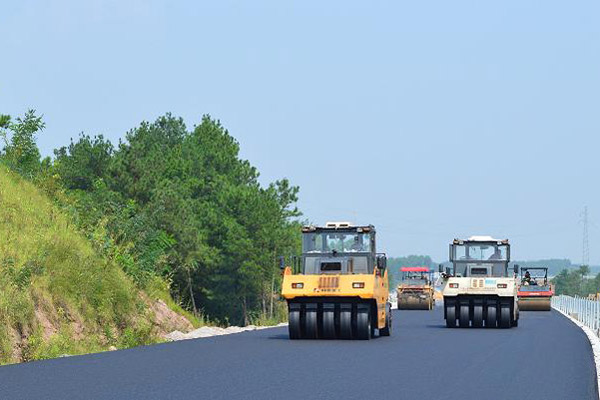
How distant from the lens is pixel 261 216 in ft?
268

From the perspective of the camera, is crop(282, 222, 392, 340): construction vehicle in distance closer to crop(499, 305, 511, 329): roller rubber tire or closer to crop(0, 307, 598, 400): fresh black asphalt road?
crop(0, 307, 598, 400): fresh black asphalt road

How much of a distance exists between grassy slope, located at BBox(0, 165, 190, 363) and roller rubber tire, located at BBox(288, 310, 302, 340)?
11.4ft

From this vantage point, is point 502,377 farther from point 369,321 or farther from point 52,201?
point 52,201

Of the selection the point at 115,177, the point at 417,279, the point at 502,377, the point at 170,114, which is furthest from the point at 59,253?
the point at 170,114

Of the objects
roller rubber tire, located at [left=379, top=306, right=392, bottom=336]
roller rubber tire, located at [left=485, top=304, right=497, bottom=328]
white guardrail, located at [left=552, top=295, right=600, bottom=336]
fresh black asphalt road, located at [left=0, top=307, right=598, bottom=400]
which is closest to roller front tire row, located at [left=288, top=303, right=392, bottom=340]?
fresh black asphalt road, located at [left=0, top=307, right=598, bottom=400]

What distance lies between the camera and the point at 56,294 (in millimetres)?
25391

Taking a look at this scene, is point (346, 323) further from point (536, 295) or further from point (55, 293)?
point (536, 295)

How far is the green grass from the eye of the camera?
22516mm

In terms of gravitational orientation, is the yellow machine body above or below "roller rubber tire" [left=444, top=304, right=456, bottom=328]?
above

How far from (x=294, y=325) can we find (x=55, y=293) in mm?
6422

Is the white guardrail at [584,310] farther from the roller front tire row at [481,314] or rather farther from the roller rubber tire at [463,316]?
the roller rubber tire at [463,316]

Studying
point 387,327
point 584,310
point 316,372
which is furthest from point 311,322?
point 584,310

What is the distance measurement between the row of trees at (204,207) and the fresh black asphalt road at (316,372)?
106 feet

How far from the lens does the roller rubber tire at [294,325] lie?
93.2 ft
